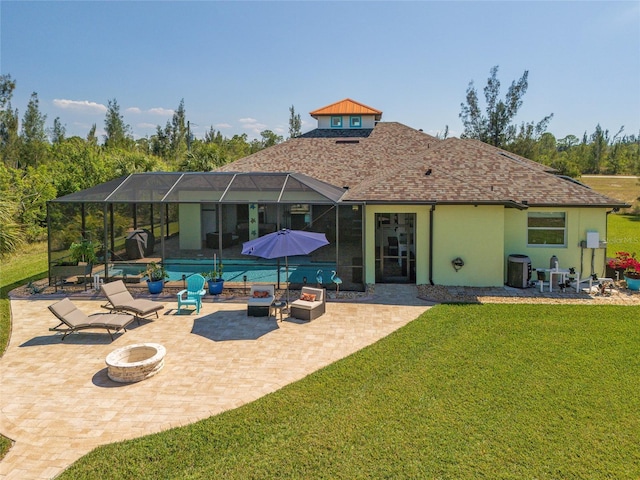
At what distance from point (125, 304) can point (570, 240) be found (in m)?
16.5

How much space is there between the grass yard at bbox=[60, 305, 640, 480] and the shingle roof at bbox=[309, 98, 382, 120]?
24.0 m

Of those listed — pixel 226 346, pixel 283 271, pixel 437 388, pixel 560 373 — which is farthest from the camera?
pixel 283 271

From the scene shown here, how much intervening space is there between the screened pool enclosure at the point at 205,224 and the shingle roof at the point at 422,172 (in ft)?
7.24

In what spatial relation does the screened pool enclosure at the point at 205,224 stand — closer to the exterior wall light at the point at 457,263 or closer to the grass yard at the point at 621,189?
the exterior wall light at the point at 457,263

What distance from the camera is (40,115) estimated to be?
191ft

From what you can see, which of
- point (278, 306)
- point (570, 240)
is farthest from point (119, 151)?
point (570, 240)

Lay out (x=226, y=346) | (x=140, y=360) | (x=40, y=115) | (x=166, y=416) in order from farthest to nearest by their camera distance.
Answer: (x=40, y=115), (x=226, y=346), (x=140, y=360), (x=166, y=416)

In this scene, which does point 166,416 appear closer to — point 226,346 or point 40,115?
point 226,346

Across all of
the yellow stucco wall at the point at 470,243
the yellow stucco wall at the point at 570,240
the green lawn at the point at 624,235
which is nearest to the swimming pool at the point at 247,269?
the yellow stucco wall at the point at 470,243

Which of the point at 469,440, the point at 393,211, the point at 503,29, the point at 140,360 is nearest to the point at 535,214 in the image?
the point at 393,211

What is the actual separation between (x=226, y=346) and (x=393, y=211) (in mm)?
8513

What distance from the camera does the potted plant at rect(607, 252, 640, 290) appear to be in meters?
14.9

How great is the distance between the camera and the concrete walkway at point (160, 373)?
6582 mm

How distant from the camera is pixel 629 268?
50.3 feet
